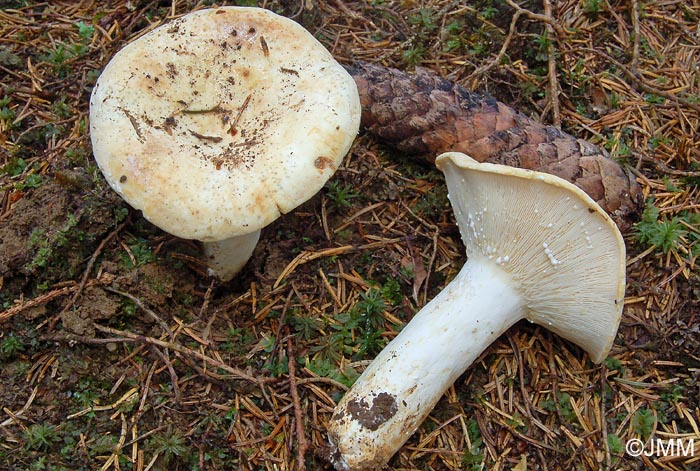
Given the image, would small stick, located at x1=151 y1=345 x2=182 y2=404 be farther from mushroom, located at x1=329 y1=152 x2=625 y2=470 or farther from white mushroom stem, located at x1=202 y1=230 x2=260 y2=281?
mushroom, located at x1=329 y1=152 x2=625 y2=470

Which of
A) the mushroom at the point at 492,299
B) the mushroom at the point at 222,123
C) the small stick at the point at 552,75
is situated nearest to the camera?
the mushroom at the point at 222,123

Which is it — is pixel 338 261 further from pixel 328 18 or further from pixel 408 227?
pixel 328 18

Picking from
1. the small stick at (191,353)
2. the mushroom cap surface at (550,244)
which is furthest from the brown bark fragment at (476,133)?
the small stick at (191,353)

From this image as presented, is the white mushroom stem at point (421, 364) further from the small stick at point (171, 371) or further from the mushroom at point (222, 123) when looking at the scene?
the mushroom at point (222, 123)

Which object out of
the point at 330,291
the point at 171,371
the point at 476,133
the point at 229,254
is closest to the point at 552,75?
the point at 476,133

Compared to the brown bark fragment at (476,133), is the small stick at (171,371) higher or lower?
lower

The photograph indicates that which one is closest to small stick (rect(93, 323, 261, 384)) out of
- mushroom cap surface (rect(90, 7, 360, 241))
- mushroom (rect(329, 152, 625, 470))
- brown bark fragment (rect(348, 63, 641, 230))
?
mushroom (rect(329, 152, 625, 470))

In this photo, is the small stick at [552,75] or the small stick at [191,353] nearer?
the small stick at [191,353]
